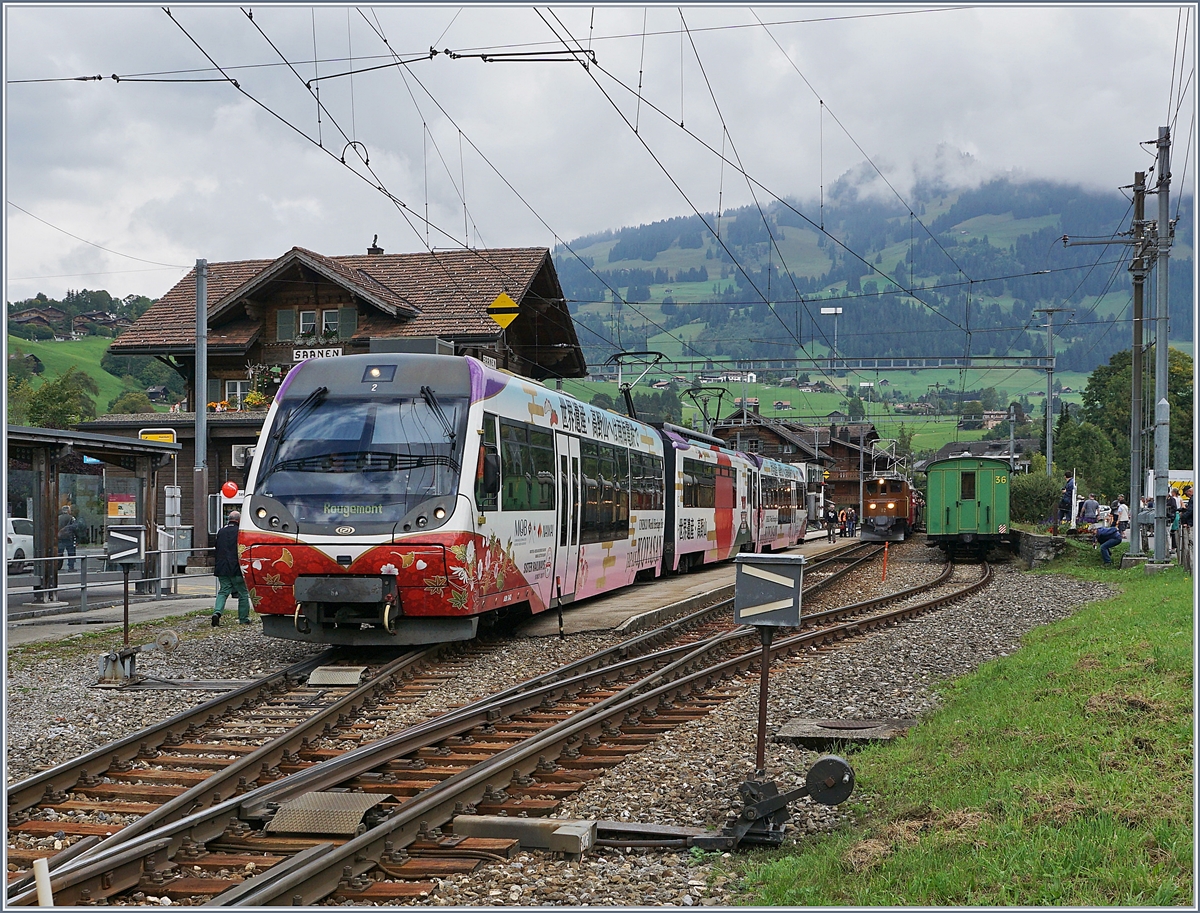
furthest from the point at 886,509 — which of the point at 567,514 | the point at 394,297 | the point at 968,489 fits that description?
the point at 567,514

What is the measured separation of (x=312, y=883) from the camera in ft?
18.3

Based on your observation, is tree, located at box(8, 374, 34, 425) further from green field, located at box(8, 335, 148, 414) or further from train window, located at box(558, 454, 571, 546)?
train window, located at box(558, 454, 571, 546)

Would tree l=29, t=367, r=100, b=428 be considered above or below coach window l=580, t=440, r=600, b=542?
above

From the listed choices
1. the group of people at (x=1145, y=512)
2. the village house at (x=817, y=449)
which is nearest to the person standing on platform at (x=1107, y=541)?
the group of people at (x=1145, y=512)

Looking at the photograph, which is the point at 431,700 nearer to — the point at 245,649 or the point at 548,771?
the point at 548,771

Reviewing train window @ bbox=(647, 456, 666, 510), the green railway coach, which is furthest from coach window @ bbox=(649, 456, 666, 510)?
the green railway coach

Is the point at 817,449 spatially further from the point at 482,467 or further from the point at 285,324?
the point at 482,467

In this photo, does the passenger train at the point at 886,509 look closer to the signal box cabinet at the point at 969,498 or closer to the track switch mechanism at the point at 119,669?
the signal box cabinet at the point at 969,498

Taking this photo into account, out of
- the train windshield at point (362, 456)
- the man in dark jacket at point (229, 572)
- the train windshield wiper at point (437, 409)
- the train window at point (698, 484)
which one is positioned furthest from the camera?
the train window at point (698, 484)

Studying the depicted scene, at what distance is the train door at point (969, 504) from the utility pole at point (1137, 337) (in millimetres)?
9511

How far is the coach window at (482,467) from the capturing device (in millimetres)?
12750

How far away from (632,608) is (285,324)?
72.9ft

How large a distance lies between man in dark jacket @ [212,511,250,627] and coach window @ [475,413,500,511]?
5.26 metres

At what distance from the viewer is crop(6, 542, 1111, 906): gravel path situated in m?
5.91
